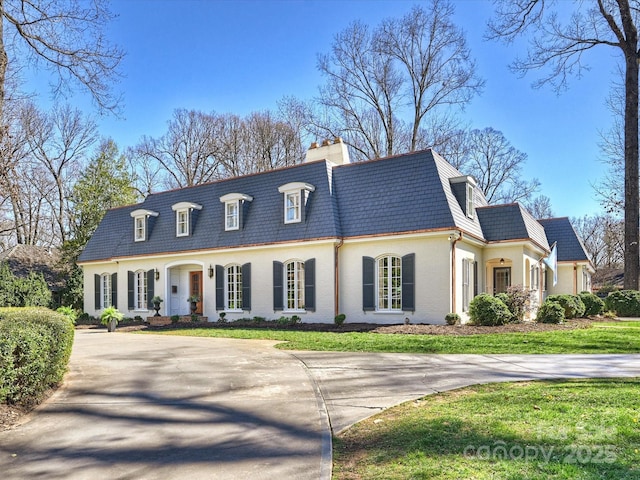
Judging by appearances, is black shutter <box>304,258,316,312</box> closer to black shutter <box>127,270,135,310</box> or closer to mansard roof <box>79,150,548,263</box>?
mansard roof <box>79,150,548,263</box>

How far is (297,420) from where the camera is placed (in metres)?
5.35


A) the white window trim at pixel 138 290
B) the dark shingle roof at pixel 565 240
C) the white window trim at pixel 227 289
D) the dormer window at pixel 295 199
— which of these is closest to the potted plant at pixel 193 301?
the white window trim at pixel 227 289

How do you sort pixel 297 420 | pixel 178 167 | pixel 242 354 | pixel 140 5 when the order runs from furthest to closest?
pixel 178 167, pixel 140 5, pixel 242 354, pixel 297 420

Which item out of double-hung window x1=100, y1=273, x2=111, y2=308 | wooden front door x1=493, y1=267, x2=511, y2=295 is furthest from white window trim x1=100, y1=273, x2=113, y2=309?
wooden front door x1=493, y1=267, x2=511, y2=295

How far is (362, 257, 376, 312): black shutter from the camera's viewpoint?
16.2m

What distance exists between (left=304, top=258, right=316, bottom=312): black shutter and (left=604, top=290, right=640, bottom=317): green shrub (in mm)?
14087

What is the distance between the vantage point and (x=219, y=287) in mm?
19969

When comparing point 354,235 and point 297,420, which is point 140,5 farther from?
point 297,420

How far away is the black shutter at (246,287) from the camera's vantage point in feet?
62.2

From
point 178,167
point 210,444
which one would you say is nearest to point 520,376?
point 210,444

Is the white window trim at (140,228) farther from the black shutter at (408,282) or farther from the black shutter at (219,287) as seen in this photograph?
the black shutter at (408,282)

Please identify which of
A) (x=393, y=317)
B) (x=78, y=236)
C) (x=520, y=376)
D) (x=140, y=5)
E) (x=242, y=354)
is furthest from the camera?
(x=78, y=236)

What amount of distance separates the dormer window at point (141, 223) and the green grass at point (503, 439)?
19988 mm

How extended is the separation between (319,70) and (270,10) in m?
17.3
